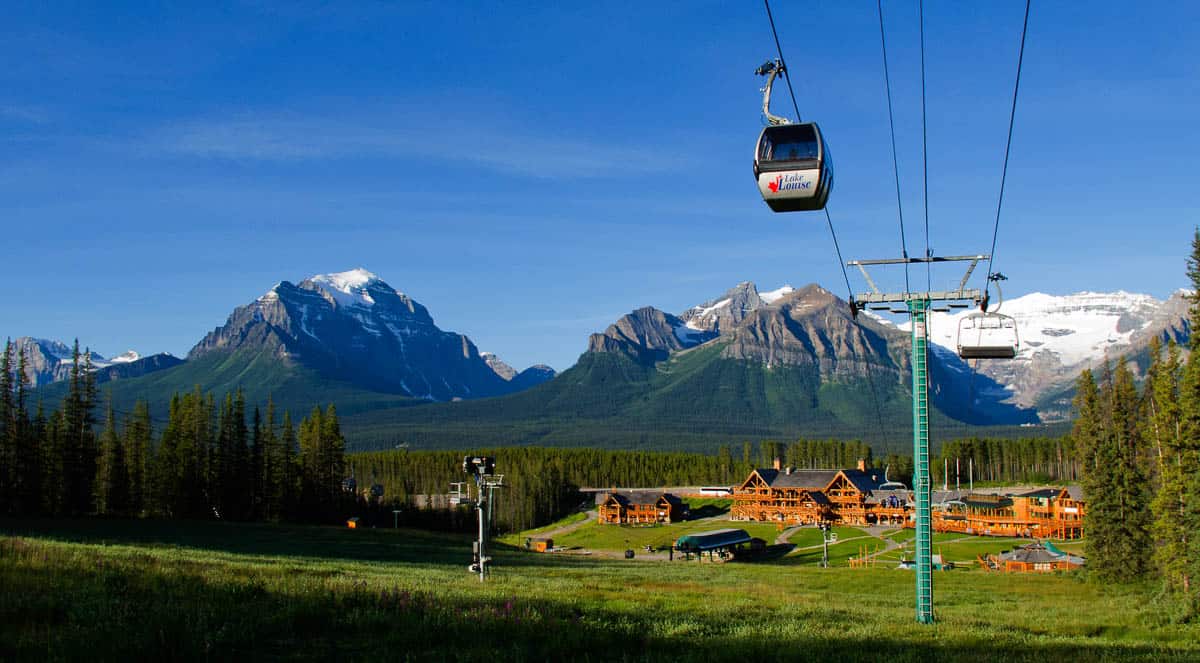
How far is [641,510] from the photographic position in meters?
148

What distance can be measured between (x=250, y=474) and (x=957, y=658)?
99.5m

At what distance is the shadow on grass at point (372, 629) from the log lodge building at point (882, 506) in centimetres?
9793

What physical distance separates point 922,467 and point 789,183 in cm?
1207

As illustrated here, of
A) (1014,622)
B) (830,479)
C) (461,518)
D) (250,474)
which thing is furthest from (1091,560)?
(461,518)

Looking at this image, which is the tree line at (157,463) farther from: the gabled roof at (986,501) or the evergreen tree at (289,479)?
the gabled roof at (986,501)

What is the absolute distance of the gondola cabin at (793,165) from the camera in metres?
22.0

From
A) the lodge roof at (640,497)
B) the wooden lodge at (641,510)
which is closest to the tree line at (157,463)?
the wooden lodge at (641,510)

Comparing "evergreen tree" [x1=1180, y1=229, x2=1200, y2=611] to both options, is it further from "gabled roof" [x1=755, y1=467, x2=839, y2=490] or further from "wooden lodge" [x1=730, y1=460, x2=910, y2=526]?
Answer: "gabled roof" [x1=755, y1=467, x2=839, y2=490]

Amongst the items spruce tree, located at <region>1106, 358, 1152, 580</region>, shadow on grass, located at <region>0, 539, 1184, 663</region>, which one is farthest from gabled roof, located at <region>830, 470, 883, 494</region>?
shadow on grass, located at <region>0, 539, 1184, 663</region>

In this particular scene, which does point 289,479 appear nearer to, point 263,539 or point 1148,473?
point 263,539

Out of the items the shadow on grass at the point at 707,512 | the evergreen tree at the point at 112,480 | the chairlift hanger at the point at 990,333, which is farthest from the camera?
the shadow on grass at the point at 707,512

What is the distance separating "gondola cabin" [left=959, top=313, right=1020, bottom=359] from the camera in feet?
111

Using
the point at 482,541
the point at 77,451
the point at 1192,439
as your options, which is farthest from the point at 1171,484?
the point at 77,451

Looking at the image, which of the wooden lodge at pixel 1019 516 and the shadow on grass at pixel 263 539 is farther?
the wooden lodge at pixel 1019 516
